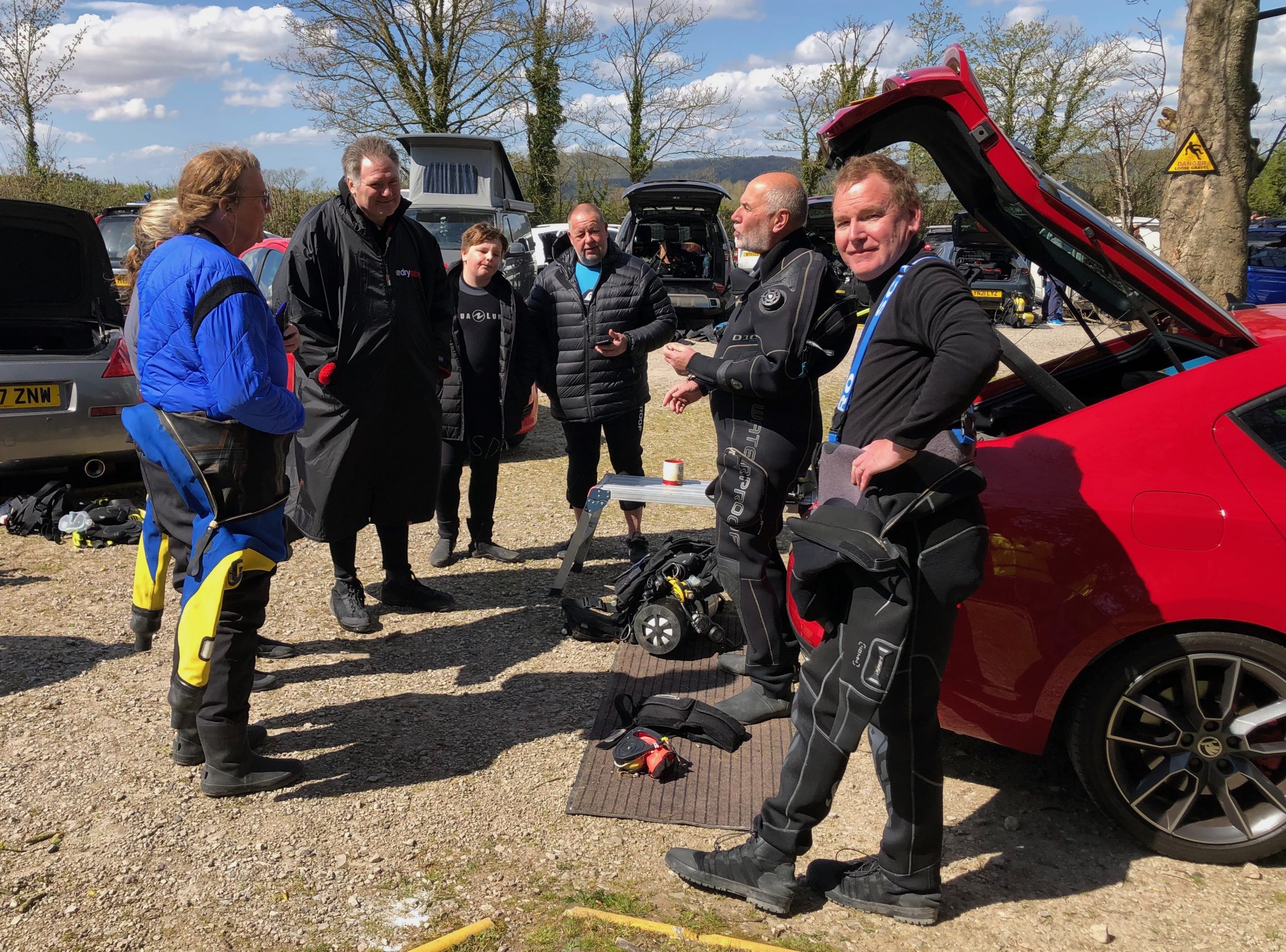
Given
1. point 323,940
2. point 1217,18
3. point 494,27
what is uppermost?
point 494,27

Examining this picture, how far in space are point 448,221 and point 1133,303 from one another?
39.1 ft

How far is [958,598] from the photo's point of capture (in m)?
2.36

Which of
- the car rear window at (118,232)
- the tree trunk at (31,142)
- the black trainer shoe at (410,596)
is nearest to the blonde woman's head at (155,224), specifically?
the black trainer shoe at (410,596)

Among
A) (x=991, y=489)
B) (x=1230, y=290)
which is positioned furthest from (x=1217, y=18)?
(x=991, y=489)

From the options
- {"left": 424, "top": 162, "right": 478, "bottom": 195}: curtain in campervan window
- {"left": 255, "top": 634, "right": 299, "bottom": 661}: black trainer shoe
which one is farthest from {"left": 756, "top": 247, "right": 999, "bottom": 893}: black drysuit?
{"left": 424, "top": 162, "right": 478, "bottom": 195}: curtain in campervan window

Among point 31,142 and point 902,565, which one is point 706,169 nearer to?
point 31,142

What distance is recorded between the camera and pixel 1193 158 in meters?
7.80

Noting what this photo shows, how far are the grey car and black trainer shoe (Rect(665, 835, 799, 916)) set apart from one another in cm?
520

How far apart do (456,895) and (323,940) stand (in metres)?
0.38

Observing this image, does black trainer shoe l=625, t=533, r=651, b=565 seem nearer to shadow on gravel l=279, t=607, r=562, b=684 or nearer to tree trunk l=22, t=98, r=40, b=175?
shadow on gravel l=279, t=607, r=562, b=684

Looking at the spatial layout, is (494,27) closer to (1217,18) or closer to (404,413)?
(1217,18)

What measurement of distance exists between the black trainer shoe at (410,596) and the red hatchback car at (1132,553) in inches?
112

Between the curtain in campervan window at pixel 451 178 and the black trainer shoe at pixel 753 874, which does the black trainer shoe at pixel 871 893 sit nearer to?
the black trainer shoe at pixel 753 874

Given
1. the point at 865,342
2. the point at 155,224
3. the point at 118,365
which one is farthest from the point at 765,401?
the point at 118,365
